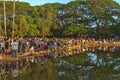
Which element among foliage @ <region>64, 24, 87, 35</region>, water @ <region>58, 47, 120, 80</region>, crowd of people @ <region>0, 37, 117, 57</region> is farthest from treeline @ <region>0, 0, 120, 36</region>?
water @ <region>58, 47, 120, 80</region>

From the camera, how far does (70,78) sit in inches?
781

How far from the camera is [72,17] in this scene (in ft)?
328

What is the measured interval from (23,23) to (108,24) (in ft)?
91.1

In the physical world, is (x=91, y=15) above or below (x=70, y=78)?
below

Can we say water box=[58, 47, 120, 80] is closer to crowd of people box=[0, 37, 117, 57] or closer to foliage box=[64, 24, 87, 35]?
crowd of people box=[0, 37, 117, 57]

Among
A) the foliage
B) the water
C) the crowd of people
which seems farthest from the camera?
the foliage

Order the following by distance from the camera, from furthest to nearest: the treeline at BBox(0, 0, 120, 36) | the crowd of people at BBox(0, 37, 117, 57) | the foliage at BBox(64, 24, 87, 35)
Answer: the foliage at BBox(64, 24, 87, 35) < the treeline at BBox(0, 0, 120, 36) < the crowd of people at BBox(0, 37, 117, 57)

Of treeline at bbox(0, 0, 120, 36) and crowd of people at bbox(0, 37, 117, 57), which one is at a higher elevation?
crowd of people at bbox(0, 37, 117, 57)

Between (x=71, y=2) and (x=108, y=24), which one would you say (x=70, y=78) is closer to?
(x=108, y=24)

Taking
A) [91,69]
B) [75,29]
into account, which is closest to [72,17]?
[75,29]

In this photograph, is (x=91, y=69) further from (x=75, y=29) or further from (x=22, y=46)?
(x=75, y=29)

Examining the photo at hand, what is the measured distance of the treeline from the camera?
283 ft

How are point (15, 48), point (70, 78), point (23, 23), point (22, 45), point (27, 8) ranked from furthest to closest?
point (27, 8)
point (23, 23)
point (22, 45)
point (15, 48)
point (70, 78)

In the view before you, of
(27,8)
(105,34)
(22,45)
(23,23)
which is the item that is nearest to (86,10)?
(105,34)
